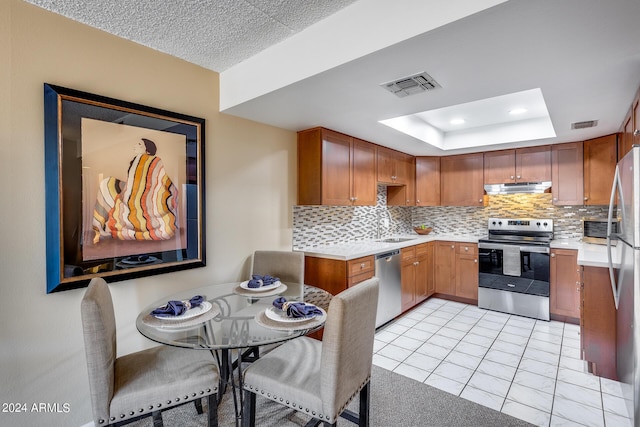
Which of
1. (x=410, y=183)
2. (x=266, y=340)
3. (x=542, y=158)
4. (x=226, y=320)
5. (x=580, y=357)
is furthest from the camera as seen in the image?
(x=410, y=183)

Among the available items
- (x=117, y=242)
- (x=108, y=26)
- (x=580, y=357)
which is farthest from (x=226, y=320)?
(x=580, y=357)

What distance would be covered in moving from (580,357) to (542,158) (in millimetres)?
2335

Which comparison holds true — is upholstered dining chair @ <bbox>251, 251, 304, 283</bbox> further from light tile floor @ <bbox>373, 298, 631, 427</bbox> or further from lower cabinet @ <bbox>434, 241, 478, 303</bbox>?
lower cabinet @ <bbox>434, 241, 478, 303</bbox>

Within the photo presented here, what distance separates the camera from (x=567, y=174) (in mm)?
3777

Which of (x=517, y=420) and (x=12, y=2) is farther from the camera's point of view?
(x=517, y=420)

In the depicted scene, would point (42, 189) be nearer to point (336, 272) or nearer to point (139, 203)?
point (139, 203)

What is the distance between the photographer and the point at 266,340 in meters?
1.49

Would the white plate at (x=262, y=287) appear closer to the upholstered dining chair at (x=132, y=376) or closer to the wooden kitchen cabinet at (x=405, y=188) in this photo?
the upholstered dining chair at (x=132, y=376)

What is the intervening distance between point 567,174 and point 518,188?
53 cm

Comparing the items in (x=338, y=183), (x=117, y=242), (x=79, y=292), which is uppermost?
(x=338, y=183)

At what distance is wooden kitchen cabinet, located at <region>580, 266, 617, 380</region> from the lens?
2414 millimetres

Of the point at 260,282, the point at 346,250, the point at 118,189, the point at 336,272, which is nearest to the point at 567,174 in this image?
the point at 346,250

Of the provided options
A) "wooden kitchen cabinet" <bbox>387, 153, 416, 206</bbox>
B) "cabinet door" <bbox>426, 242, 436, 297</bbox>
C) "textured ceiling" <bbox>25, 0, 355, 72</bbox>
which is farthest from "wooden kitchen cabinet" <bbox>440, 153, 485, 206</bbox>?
"textured ceiling" <bbox>25, 0, 355, 72</bbox>

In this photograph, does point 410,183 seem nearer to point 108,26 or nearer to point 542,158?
point 542,158
